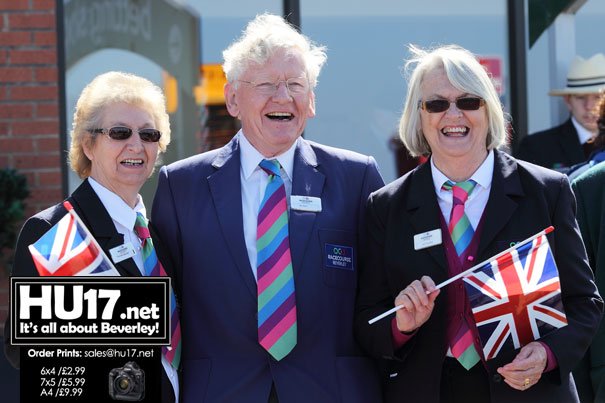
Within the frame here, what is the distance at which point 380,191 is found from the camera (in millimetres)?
3805

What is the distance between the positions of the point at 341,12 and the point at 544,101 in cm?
160

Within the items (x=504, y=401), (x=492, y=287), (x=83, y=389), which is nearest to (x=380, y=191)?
(x=492, y=287)

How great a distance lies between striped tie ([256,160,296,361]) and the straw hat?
12.3 ft

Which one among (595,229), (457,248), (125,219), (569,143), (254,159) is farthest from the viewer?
(569,143)

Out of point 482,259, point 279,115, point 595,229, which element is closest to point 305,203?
point 279,115

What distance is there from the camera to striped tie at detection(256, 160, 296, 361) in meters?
3.53

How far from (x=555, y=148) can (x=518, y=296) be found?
3.45m

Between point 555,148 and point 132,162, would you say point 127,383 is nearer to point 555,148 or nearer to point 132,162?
point 132,162

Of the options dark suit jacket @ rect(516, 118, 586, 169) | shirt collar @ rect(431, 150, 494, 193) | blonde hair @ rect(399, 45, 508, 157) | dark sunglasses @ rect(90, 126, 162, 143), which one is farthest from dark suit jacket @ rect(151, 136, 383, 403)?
dark suit jacket @ rect(516, 118, 586, 169)

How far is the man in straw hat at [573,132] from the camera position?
6.62m

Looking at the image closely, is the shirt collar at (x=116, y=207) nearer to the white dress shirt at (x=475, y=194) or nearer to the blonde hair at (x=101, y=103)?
the blonde hair at (x=101, y=103)

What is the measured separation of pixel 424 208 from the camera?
3639mm

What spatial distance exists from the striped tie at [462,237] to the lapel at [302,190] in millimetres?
487

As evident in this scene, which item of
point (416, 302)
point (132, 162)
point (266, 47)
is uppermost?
point (266, 47)
